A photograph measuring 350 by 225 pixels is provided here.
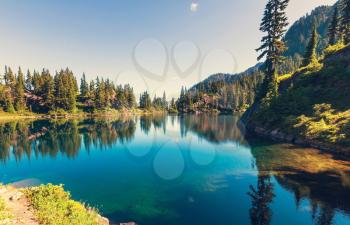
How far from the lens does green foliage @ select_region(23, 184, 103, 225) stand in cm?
966

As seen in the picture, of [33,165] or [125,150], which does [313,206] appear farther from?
[33,165]

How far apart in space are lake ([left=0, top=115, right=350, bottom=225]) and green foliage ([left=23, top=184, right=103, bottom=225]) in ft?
7.92

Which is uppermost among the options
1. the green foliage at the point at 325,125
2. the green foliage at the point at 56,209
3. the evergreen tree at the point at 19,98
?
the evergreen tree at the point at 19,98

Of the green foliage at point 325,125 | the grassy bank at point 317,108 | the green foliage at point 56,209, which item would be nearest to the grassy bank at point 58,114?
the grassy bank at point 317,108

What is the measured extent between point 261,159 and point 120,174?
1763 cm

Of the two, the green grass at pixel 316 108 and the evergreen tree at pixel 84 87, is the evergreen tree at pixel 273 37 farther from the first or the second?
the evergreen tree at pixel 84 87

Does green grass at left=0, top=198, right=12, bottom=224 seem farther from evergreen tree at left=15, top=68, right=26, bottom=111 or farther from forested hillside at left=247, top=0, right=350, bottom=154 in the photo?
evergreen tree at left=15, top=68, right=26, bottom=111

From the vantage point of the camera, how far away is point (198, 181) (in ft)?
63.4

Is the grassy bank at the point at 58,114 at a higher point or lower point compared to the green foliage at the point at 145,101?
lower

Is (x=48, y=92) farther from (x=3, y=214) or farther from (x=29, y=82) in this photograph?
(x=3, y=214)

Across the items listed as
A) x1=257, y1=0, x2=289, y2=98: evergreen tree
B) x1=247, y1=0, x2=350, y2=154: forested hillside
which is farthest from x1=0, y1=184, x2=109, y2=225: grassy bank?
x1=257, y1=0, x2=289, y2=98: evergreen tree

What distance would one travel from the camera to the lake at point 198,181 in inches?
510

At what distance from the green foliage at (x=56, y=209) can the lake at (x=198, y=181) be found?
2415 mm

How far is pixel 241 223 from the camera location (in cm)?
1195
